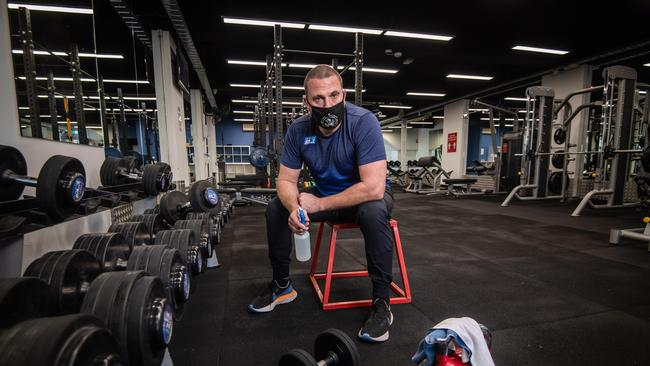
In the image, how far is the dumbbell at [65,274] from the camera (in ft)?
2.66

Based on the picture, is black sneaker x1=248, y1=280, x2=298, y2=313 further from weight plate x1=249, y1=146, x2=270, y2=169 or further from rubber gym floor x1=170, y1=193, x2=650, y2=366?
weight plate x1=249, y1=146, x2=270, y2=169

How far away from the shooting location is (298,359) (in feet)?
2.02

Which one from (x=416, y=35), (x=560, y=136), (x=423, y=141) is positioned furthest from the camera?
(x=423, y=141)

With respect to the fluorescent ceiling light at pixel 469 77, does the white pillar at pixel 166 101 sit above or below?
below

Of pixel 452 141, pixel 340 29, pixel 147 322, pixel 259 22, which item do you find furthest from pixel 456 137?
pixel 147 322

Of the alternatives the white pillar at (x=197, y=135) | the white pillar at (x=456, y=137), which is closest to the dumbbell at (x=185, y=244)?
the white pillar at (x=197, y=135)

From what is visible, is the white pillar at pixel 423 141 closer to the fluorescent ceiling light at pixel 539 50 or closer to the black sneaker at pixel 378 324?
the fluorescent ceiling light at pixel 539 50

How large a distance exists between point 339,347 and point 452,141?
8662 millimetres

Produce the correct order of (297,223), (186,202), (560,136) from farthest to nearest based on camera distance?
1. (560,136)
2. (186,202)
3. (297,223)

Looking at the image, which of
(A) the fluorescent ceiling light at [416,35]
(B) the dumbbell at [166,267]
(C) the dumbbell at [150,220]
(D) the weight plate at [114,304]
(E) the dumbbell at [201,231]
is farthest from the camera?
(A) the fluorescent ceiling light at [416,35]

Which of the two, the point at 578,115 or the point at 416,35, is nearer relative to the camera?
the point at 416,35

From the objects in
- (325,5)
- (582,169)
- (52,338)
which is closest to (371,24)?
(325,5)

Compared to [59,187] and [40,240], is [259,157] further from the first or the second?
[59,187]

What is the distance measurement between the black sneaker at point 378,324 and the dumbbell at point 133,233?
105 cm
